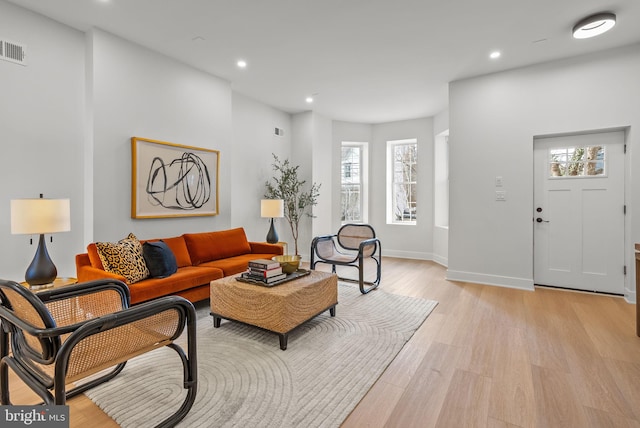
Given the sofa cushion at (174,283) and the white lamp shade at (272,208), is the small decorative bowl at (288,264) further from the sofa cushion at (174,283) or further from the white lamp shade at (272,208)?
the white lamp shade at (272,208)

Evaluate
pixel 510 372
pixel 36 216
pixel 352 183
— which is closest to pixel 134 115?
pixel 36 216

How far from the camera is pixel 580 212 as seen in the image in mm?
3863

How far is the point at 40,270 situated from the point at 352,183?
5482mm

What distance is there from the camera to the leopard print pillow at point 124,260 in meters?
2.72

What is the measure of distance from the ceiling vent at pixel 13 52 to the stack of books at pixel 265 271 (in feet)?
9.15

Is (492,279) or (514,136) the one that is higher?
(514,136)

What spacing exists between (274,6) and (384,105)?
126 inches

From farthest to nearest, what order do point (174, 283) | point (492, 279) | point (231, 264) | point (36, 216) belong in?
point (492, 279), point (231, 264), point (174, 283), point (36, 216)

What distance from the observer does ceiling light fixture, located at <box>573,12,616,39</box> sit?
287 centimetres

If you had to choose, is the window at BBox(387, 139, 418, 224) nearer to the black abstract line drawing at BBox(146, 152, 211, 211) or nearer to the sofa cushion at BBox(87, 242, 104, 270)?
the black abstract line drawing at BBox(146, 152, 211, 211)

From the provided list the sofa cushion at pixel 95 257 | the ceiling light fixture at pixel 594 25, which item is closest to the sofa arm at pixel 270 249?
the sofa cushion at pixel 95 257

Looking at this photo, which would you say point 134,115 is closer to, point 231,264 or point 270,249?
point 231,264

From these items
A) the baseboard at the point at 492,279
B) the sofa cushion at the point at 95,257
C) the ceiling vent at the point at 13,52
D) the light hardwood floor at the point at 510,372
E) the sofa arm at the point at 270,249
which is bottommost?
the light hardwood floor at the point at 510,372

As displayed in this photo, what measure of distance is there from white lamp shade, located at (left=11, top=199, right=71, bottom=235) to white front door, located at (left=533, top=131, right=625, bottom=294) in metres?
5.23
